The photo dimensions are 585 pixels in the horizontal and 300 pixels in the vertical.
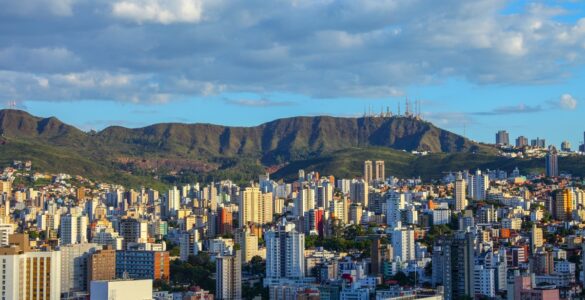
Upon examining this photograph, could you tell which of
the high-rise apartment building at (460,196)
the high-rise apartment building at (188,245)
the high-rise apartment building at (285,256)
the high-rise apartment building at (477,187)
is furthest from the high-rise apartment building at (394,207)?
the high-rise apartment building at (285,256)

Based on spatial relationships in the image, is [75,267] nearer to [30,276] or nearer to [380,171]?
[30,276]

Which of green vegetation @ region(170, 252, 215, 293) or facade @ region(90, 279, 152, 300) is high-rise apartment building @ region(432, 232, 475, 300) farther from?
facade @ region(90, 279, 152, 300)

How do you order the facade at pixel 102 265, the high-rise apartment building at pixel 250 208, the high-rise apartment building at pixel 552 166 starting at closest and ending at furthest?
the facade at pixel 102 265
the high-rise apartment building at pixel 250 208
the high-rise apartment building at pixel 552 166

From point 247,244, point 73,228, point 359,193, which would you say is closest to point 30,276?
point 247,244

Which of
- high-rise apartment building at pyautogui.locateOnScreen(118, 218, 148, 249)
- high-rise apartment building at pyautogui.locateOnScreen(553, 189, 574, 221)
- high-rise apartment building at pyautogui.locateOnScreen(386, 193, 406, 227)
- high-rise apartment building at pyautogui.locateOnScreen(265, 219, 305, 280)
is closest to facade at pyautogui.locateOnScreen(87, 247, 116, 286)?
high-rise apartment building at pyautogui.locateOnScreen(265, 219, 305, 280)

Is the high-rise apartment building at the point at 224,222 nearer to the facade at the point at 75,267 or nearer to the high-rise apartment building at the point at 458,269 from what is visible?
the facade at the point at 75,267

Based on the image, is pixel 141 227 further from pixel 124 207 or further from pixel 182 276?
pixel 124 207

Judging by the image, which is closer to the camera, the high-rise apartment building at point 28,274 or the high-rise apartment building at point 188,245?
the high-rise apartment building at point 28,274

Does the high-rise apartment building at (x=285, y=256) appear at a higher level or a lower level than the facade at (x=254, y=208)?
lower
